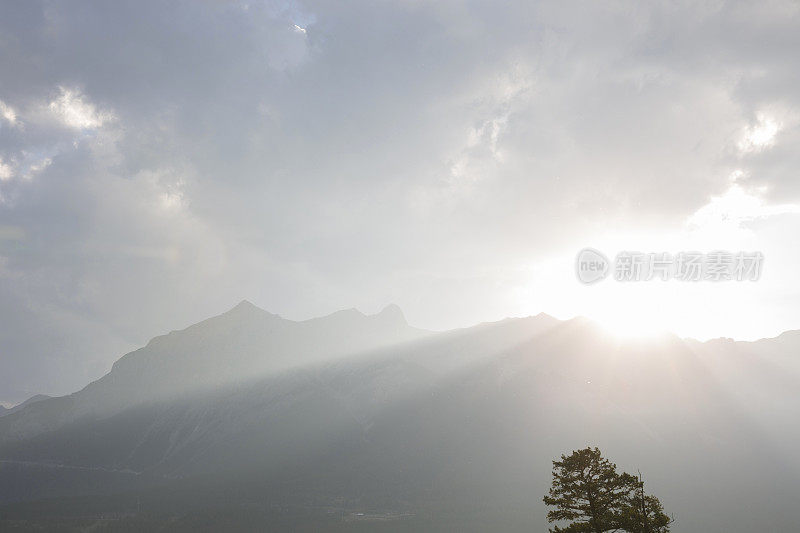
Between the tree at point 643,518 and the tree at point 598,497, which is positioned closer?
the tree at point 643,518

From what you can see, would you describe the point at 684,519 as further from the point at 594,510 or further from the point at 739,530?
the point at 594,510

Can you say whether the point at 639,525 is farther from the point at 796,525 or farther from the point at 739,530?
the point at 796,525

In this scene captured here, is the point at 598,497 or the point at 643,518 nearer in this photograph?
the point at 643,518

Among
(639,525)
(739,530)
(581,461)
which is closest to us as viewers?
(639,525)

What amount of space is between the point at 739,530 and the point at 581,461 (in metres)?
217

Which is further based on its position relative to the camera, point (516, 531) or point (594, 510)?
point (516, 531)

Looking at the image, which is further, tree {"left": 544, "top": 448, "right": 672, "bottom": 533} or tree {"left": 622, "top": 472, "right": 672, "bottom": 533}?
tree {"left": 544, "top": 448, "right": 672, "bottom": 533}

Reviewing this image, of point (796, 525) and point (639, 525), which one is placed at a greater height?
point (639, 525)

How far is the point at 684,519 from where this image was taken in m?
200

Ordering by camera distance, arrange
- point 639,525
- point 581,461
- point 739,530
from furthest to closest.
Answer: point 739,530 < point 581,461 < point 639,525

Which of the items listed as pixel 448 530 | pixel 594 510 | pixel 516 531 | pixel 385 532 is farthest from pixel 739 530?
pixel 594 510

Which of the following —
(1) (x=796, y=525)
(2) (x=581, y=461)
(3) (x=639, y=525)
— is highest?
(2) (x=581, y=461)

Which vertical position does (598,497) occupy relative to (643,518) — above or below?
above

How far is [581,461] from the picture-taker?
40.7m
